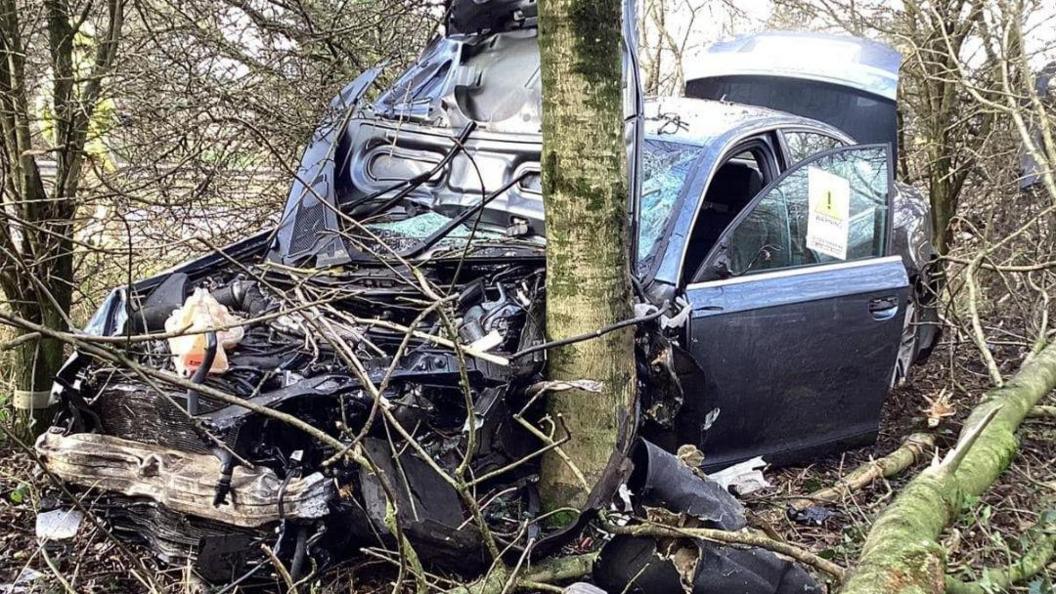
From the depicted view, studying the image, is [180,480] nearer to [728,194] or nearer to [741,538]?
[741,538]

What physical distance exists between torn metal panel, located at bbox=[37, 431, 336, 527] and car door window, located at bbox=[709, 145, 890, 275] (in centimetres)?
206

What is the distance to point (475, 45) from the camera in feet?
14.3

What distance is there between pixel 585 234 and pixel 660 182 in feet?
3.51

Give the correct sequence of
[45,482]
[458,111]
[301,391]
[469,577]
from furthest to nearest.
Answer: [458,111]
[45,482]
[469,577]
[301,391]

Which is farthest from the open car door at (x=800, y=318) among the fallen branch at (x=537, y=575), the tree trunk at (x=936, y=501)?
the fallen branch at (x=537, y=575)

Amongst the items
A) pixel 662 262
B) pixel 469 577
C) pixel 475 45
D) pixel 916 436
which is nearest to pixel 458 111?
pixel 475 45

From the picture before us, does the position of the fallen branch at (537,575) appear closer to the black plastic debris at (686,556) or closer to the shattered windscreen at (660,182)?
the black plastic debris at (686,556)

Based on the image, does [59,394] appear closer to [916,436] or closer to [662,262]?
[662,262]

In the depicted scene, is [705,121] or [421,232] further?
[705,121]

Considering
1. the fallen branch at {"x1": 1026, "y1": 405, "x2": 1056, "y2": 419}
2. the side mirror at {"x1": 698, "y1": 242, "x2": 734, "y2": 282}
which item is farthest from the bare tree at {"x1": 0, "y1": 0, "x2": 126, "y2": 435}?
the fallen branch at {"x1": 1026, "y1": 405, "x2": 1056, "y2": 419}

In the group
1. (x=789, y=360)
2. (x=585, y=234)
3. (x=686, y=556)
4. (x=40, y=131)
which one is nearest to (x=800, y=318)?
(x=789, y=360)

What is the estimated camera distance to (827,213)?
4.14 metres

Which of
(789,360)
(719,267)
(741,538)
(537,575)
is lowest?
(537,575)

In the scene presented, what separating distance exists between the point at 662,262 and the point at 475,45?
1.66m
